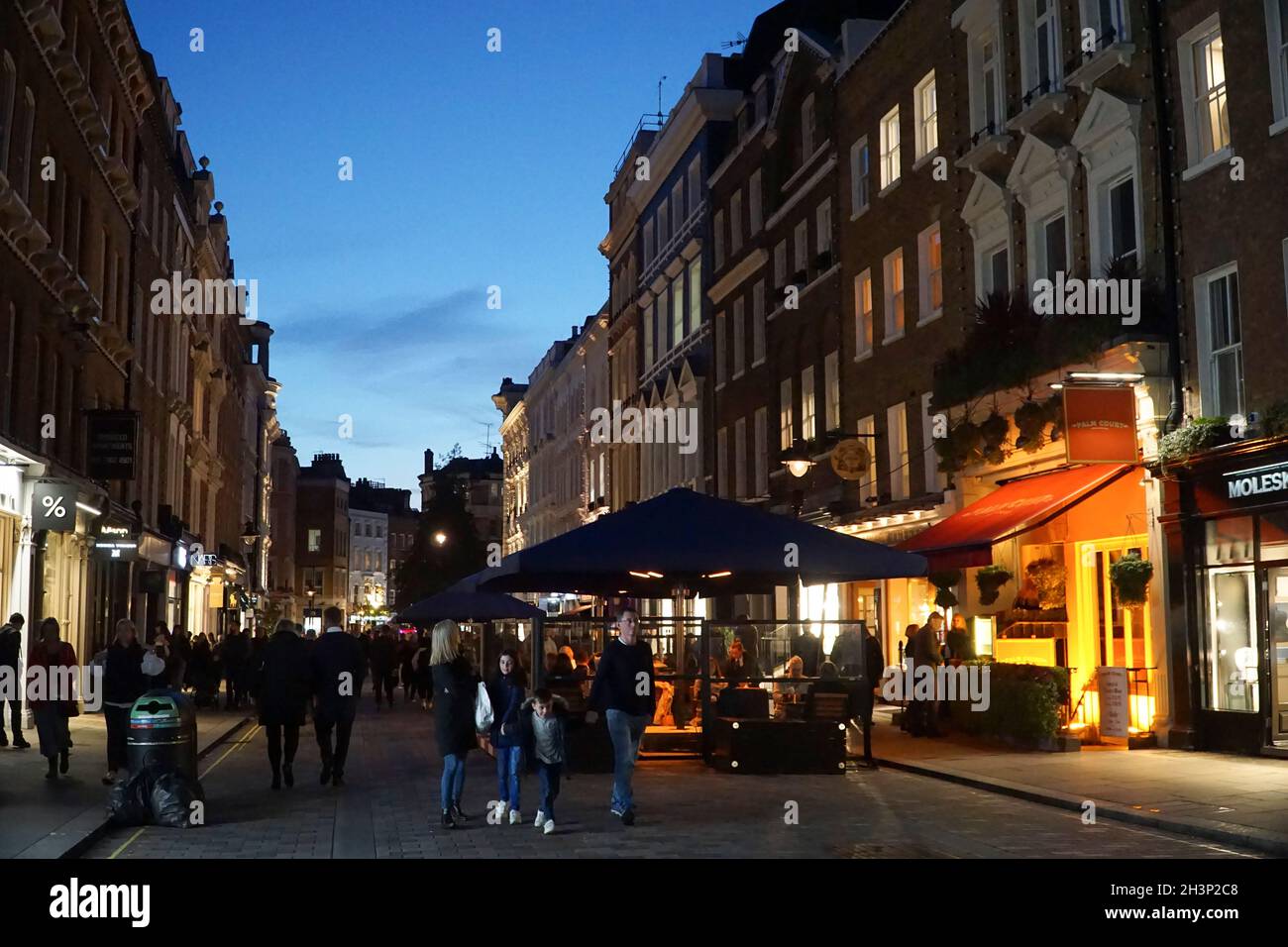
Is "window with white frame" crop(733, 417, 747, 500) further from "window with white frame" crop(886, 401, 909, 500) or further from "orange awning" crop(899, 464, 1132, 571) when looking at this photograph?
"orange awning" crop(899, 464, 1132, 571)

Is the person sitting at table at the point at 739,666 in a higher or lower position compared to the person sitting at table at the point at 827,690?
higher

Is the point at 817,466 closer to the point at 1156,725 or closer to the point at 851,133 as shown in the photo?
the point at 851,133

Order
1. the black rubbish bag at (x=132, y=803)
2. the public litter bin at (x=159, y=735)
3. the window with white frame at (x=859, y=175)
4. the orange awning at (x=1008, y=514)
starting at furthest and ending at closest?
1. the window with white frame at (x=859, y=175)
2. the orange awning at (x=1008, y=514)
3. the public litter bin at (x=159, y=735)
4. the black rubbish bag at (x=132, y=803)

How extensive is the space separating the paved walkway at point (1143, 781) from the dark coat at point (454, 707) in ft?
18.2

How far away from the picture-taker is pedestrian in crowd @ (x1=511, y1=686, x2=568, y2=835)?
478 inches

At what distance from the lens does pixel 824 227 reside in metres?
31.7

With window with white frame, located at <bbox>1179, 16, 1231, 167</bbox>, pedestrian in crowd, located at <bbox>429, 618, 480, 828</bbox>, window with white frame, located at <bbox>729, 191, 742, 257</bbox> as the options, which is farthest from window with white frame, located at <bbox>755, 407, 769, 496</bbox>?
pedestrian in crowd, located at <bbox>429, 618, 480, 828</bbox>

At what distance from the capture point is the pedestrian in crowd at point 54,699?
1602 cm

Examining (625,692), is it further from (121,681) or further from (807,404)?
(807,404)

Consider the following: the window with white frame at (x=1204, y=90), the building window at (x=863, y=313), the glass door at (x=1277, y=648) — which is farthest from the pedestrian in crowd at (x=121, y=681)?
the building window at (x=863, y=313)

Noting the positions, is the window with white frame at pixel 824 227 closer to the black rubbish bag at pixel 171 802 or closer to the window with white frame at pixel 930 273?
the window with white frame at pixel 930 273

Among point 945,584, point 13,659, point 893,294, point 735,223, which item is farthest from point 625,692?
point 735,223

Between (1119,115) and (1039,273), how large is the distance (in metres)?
3.14

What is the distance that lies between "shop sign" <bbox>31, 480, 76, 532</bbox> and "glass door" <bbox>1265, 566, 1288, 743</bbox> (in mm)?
17682
